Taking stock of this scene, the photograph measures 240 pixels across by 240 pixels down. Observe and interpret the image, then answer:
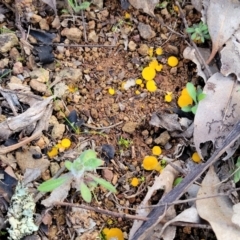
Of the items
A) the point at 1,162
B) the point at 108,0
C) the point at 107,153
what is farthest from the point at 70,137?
the point at 108,0

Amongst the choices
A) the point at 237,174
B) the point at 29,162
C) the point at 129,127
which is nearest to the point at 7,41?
the point at 29,162

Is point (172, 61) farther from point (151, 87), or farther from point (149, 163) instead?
point (149, 163)

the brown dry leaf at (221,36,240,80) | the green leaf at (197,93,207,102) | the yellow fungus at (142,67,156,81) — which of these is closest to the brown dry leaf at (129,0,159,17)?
the yellow fungus at (142,67,156,81)

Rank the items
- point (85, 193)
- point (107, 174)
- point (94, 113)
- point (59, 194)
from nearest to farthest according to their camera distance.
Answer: point (85, 193)
point (59, 194)
point (107, 174)
point (94, 113)

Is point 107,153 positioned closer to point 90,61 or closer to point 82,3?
point 90,61

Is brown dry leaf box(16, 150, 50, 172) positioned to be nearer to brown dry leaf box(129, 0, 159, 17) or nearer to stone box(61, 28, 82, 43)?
stone box(61, 28, 82, 43)

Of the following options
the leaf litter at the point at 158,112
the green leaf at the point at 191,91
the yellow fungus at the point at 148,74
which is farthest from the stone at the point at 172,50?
the green leaf at the point at 191,91
